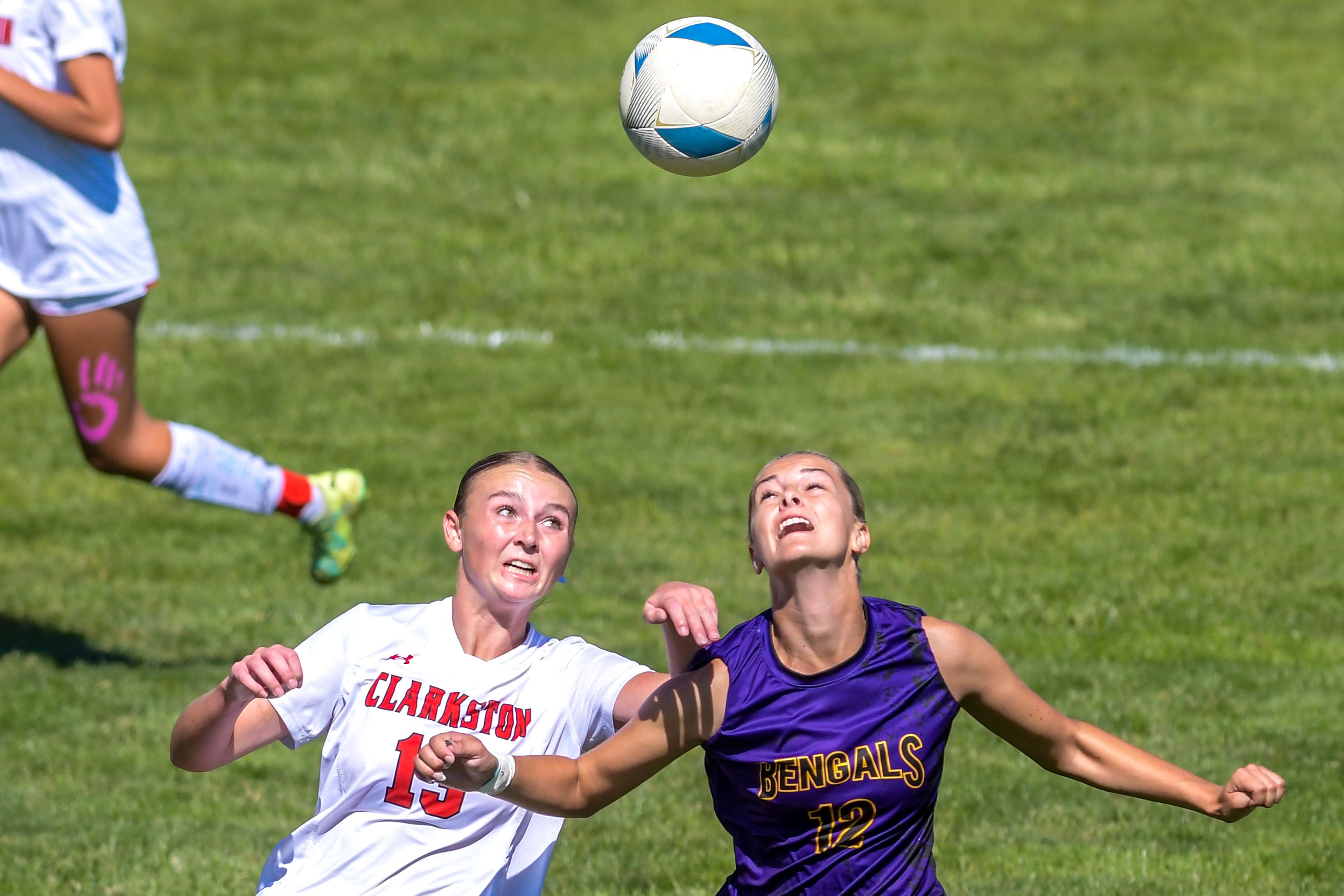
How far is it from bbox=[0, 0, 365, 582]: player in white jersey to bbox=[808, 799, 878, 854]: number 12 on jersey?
3.56m

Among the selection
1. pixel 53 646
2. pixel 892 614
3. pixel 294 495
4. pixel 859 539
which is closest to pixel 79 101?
pixel 294 495

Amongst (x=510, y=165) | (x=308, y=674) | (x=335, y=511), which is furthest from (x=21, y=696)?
(x=510, y=165)

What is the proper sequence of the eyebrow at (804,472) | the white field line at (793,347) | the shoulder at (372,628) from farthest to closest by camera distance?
the white field line at (793,347)
the shoulder at (372,628)
the eyebrow at (804,472)

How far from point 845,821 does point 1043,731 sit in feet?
1.77

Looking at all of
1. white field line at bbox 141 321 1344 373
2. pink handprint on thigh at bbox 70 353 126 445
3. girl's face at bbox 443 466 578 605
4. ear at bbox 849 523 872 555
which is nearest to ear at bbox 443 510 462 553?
girl's face at bbox 443 466 578 605

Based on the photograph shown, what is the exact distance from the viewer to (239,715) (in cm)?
421

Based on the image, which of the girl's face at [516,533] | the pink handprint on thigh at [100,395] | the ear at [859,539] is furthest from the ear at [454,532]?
the pink handprint on thigh at [100,395]

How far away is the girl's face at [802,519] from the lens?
4113 mm

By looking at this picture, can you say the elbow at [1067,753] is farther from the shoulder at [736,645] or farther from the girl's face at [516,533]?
the girl's face at [516,533]

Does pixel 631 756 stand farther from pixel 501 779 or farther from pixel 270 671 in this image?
pixel 270 671

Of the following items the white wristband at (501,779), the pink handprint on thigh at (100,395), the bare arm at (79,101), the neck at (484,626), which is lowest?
the white wristband at (501,779)

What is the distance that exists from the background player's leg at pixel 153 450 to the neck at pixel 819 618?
11.1 feet

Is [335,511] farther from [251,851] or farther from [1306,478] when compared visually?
[1306,478]

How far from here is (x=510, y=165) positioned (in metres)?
14.8
